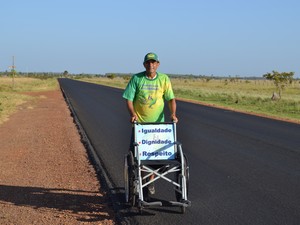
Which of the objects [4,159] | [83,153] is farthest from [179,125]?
[4,159]

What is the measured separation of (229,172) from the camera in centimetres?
855

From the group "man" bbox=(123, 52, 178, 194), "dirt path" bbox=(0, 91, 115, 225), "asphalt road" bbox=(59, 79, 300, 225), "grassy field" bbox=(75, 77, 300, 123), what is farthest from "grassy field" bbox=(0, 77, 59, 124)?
"man" bbox=(123, 52, 178, 194)

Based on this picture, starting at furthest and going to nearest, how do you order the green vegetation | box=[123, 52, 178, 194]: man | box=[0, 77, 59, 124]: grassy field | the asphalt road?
1. the green vegetation
2. box=[0, 77, 59, 124]: grassy field
3. box=[123, 52, 178, 194]: man
4. the asphalt road

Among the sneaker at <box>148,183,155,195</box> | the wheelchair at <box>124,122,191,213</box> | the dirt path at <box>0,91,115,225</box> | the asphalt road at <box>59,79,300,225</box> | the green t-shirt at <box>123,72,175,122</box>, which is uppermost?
the green t-shirt at <box>123,72,175,122</box>

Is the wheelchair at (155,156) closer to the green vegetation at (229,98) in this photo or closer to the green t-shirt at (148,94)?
the green t-shirt at (148,94)

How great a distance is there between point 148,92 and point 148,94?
3 cm

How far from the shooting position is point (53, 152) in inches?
438

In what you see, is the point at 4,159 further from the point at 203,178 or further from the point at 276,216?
the point at 276,216

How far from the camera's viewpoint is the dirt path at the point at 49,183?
586cm

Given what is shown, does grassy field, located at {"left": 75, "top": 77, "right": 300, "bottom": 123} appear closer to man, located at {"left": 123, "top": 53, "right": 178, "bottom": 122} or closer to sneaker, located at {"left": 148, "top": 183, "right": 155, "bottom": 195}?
sneaker, located at {"left": 148, "top": 183, "right": 155, "bottom": 195}

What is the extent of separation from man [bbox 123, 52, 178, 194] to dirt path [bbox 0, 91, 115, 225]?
1367 millimetres

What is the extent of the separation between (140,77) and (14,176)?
11.9 feet

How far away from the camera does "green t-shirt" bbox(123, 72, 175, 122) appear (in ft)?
19.9

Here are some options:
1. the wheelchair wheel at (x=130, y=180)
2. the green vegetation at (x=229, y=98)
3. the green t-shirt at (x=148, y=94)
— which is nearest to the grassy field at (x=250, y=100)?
the green vegetation at (x=229, y=98)
